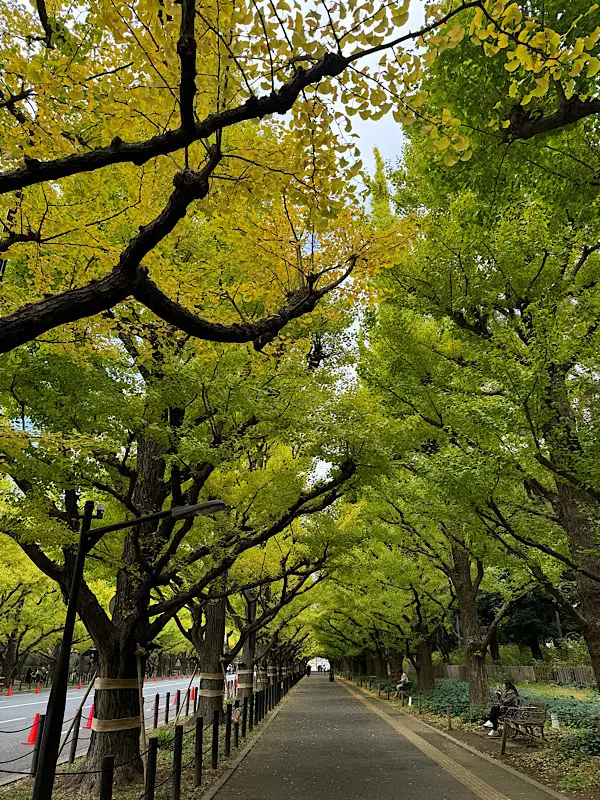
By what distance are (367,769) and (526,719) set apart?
3.38 metres

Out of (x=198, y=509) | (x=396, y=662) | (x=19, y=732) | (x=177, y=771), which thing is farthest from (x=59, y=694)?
(x=396, y=662)

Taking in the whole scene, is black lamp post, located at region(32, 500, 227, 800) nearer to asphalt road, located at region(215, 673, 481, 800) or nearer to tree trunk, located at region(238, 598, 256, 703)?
asphalt road, located at region(215, 673, 481, 800)

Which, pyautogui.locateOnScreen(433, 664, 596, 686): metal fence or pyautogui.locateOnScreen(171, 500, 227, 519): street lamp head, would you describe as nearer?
pyautogui.locateOnScreen(171, 500, 227, 519): street lamp head

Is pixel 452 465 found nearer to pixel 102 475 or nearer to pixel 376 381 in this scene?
pixel 376 381

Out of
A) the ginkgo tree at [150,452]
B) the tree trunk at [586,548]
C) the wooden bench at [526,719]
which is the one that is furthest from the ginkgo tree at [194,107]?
the wooden bench at [526,719]

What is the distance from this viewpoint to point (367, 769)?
9.58m

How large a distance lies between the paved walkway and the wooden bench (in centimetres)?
110

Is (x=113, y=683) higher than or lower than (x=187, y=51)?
lower

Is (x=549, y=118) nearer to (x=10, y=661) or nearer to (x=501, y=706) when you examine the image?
(x=501, y=706)

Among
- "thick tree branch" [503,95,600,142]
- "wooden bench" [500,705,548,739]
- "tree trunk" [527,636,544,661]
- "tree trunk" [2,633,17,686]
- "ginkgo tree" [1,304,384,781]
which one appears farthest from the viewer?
"tree trunk" [527,636,544,661]

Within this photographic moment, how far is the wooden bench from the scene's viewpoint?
1042 cm

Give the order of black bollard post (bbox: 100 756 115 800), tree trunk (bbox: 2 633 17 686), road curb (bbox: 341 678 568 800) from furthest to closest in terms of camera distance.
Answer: tree trunk (bbox: 2 633 17 686), road curb (bbox: 341 678 568 800), black bollard post (bbox: 100 756 115 800)

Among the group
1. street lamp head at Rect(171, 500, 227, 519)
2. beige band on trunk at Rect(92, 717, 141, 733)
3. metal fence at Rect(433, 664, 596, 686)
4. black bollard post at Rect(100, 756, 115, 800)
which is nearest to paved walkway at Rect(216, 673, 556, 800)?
beige band on trunk at Rect(92, 717, 141, 733)

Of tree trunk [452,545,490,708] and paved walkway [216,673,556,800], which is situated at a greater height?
tree trunk [452,545,490,708]
